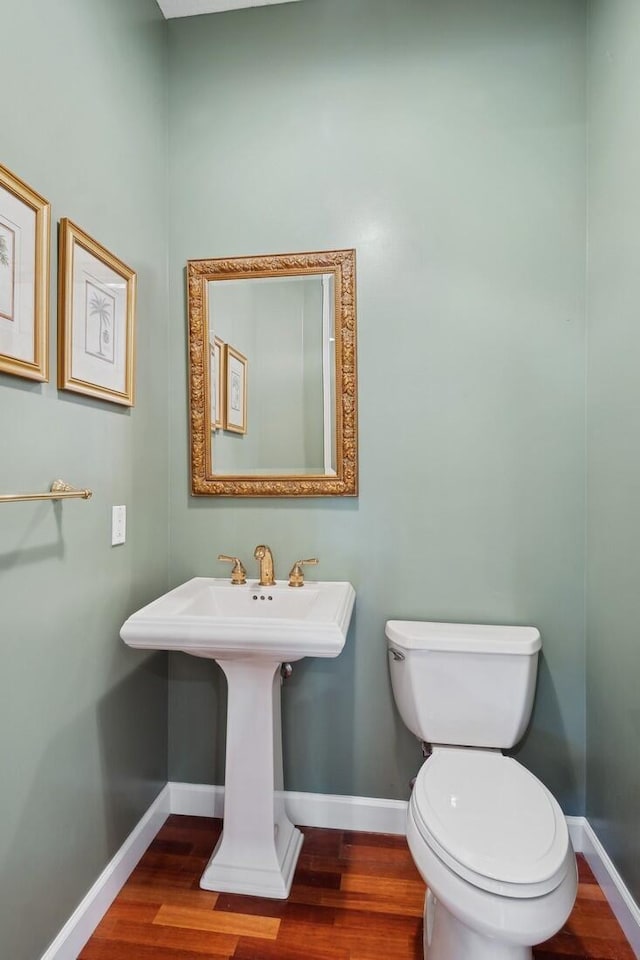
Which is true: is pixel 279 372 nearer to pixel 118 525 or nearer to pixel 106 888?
pixel 118 525

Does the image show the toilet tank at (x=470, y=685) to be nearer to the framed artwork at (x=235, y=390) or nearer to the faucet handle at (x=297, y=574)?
the faucet handle at (x=297, y=574)

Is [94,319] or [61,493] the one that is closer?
[61,493]

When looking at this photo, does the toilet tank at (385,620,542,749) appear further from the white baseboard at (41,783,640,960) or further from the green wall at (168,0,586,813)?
the white baseboard at (41,783,640,960)

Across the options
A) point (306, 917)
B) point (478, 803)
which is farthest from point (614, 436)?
point (306, 917)

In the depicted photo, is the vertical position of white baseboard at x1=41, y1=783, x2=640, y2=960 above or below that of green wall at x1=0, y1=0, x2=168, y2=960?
below

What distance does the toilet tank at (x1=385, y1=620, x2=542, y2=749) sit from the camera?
1440 millimetres

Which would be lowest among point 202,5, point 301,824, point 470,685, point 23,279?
point 301,824

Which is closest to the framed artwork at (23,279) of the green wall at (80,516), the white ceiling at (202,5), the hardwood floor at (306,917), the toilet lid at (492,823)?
the green wall at (80,516)

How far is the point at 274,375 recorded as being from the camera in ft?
5.62

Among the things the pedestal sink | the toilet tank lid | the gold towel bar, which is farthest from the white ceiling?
the toilet tank lid

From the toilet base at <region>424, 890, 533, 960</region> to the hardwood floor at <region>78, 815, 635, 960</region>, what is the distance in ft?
0.62

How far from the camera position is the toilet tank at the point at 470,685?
144 cm

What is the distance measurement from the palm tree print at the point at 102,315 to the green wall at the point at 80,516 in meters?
0.15

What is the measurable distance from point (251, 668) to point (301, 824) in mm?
752
